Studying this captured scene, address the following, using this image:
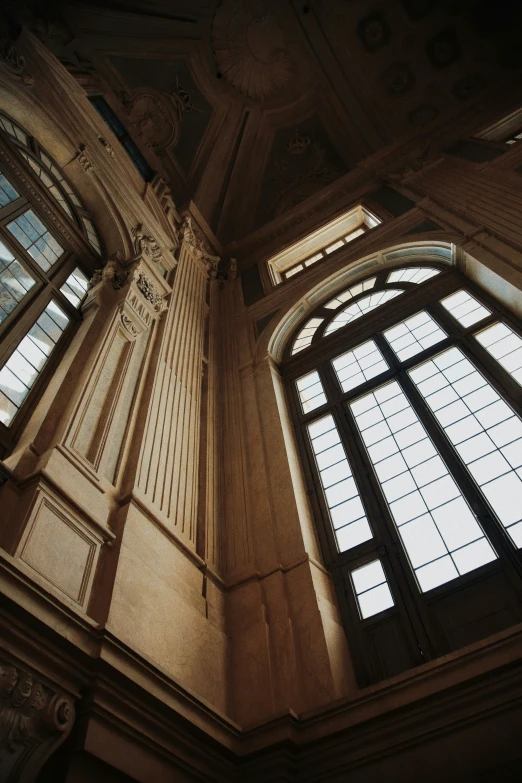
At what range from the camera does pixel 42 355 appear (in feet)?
20.7

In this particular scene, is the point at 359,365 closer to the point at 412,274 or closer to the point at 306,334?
the point at 306,334

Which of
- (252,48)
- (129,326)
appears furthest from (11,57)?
(252,48)

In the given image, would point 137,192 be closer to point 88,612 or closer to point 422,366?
point 422,366

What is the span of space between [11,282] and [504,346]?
5.85m

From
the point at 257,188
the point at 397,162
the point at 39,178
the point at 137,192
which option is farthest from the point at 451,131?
the point at 39,178

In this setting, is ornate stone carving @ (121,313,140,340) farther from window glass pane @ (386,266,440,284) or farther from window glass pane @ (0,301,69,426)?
window glass pane @ (386,266,440,284)

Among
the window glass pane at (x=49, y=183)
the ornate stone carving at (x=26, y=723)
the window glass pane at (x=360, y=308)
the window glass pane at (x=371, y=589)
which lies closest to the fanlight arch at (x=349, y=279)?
the window glass pane at (x=360, y=308)

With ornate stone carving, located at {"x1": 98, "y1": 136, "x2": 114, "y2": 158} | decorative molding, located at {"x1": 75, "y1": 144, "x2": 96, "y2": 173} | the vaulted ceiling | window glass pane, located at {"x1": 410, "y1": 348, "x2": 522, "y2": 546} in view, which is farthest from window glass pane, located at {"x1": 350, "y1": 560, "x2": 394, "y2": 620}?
the vaulted ceiling

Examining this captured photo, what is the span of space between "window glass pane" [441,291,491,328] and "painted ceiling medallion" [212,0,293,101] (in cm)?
870

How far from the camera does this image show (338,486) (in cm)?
646

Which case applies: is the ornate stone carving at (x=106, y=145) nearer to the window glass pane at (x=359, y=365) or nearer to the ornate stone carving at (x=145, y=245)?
the ornate stone carving at (x=145, y=245)

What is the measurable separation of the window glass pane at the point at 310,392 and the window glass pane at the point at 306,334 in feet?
2.96

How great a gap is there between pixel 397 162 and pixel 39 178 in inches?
301

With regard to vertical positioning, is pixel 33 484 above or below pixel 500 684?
above
